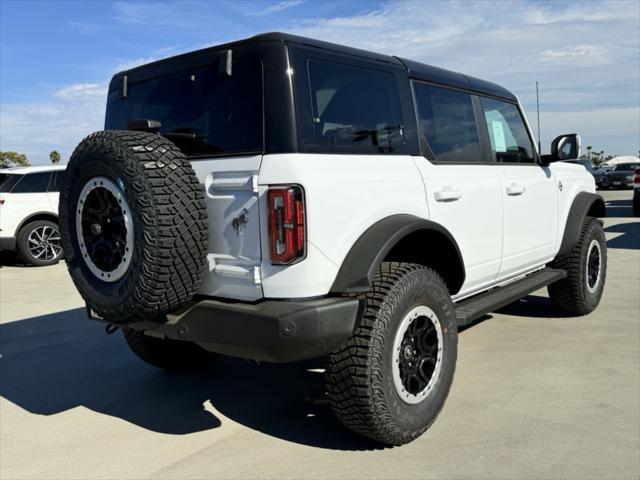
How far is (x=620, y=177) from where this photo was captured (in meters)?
26.0

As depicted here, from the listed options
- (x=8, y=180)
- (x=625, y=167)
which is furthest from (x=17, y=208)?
(x=625, y=167)

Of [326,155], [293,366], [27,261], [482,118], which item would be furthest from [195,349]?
[27,261]

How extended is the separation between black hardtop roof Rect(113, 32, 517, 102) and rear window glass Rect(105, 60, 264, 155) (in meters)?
0.10

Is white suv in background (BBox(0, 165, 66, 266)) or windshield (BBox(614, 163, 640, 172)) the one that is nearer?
white suv in background (BBox(0, 165, 66, 266))

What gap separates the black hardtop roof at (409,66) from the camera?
108 inches

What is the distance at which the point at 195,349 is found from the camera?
4.21 metres

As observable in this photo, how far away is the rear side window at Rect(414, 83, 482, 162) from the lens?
3.50 m

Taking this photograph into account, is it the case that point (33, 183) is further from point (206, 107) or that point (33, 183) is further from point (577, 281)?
point (577, 281)

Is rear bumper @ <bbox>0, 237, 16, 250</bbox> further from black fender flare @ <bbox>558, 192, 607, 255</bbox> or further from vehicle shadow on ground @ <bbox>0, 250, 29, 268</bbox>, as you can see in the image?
black fender flare @ <bbox>558, 192, 607, 255</bbox>

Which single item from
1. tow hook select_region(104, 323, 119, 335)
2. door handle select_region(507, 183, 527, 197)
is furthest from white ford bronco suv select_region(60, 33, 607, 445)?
door handle select_region(507, 183, 527, 197)

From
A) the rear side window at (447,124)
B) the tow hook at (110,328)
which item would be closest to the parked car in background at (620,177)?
the rear side window at (447,124)

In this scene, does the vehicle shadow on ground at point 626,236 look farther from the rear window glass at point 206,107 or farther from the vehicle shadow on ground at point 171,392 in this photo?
the rear window glass at point 206,107

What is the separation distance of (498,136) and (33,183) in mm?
8806

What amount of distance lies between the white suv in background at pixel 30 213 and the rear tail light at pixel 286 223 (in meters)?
8.70
